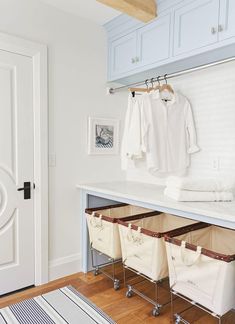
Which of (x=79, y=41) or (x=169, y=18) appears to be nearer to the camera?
(x=169, y=18)

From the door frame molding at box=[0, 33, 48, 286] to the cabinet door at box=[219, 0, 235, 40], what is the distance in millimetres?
1456

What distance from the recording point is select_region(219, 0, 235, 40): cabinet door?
1701 millimetres

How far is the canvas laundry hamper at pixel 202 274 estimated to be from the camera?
1.48 metres

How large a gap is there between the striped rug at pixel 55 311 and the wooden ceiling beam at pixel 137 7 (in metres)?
2.29

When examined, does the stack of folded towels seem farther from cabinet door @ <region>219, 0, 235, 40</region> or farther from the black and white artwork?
the black and white artwork

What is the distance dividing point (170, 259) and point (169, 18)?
184cm

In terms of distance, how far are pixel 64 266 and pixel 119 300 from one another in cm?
69

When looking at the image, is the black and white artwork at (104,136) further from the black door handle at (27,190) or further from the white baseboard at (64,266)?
the white baseboard at (64,266)

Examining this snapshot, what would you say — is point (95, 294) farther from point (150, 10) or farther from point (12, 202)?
point (150, 10)

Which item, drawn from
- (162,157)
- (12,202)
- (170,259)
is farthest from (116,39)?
(170,259)

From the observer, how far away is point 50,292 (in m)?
2.25

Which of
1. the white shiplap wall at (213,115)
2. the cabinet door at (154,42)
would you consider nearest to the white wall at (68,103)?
the cabinet door at (154,42)

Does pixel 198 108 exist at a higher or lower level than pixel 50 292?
higher

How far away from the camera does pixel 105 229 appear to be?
227 cm
